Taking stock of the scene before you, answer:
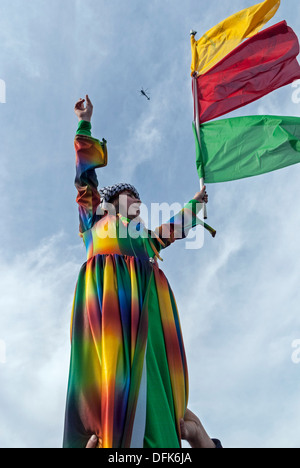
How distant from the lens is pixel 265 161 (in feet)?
31.4

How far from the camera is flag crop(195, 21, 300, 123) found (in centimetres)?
1020

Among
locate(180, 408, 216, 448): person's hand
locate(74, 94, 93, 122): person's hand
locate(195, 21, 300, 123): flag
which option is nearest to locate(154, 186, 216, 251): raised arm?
locate(74, 94, 93, 122): person's hand

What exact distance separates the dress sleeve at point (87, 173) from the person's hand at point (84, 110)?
326 mm

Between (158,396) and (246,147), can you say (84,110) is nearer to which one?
(246,147)

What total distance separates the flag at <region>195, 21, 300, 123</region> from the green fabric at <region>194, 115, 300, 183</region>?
485mm

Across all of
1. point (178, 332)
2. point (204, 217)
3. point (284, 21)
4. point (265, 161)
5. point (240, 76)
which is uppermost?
point (284, 21)

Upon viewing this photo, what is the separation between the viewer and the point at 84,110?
8359mm

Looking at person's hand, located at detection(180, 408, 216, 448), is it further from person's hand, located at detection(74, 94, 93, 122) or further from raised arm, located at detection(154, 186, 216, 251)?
person's hand, located at detection(74, 94, 93, 122)

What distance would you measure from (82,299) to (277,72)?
565 centimetres

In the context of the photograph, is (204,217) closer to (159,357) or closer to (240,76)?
(159,357)

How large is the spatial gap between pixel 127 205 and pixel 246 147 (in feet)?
8.33
